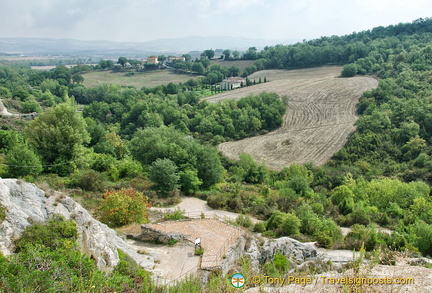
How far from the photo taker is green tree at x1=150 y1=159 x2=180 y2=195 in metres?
23.7

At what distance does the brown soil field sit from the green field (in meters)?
31.4

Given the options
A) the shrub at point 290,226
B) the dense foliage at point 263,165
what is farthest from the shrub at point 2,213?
the shrub at point 290,226

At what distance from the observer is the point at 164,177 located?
23719 millimetres

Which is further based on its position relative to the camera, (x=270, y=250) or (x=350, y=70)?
(x=350, y=70)

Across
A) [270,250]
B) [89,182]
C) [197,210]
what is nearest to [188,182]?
[197,210]

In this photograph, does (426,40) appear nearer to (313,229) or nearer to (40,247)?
(313,229)

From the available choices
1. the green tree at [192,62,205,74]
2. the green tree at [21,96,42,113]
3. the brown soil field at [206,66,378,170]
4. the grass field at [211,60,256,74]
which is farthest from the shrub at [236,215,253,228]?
the green tree at [192,62,205,74]

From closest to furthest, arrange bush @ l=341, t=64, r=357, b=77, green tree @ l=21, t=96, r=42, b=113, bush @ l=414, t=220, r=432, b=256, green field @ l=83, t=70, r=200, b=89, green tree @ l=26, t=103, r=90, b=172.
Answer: bush @ l=414, t=220, r=432, b=256 < green tree @ l=26, t=103, r=90, b=172 < green tree @ l=21, t=96, r=42, b=113 < bush @ l=341, t=64, r=357, b=77 < green field @ l=83, t=70, r=200, b=89

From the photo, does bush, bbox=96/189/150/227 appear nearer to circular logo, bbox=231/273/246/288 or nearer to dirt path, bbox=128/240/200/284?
dirt path, bbox=128/240/200/284

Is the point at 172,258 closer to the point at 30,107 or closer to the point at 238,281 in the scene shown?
the point at 238,281

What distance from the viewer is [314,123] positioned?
178 ft

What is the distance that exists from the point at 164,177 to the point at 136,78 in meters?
88.3

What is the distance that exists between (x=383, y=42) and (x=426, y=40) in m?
9.32

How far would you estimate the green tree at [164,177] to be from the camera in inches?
934
